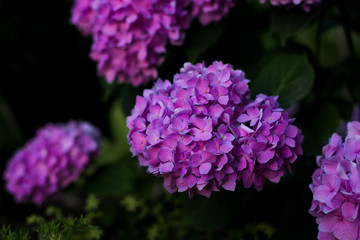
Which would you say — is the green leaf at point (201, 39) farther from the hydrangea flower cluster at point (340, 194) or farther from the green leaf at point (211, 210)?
the hydrangea flower cluster at point (340, 194)

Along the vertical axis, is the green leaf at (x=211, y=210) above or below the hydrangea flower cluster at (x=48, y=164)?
below

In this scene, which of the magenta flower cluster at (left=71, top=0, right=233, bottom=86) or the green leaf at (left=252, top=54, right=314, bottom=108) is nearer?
the green leaf at (left=252, top=54, right=314, bottom=108)

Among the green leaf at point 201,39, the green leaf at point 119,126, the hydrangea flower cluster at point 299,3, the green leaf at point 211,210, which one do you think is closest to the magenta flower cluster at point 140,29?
the green leaf at point 201,39

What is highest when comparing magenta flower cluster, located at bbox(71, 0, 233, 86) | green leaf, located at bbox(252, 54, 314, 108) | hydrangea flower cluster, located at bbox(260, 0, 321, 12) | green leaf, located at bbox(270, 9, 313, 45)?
magenta flower cluster, located at bbox(71, 0, 233, 86)

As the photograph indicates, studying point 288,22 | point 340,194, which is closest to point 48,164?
point 288,22

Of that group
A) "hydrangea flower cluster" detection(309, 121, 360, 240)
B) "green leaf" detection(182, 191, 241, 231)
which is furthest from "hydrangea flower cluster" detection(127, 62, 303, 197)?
"green leaf" detection(182, 191, 241, 231)

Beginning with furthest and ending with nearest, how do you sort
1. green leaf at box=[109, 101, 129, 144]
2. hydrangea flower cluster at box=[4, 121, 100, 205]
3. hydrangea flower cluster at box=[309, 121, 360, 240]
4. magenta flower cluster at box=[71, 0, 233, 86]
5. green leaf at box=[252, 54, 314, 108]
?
green leaf at box=[109, 101, 129, 144], hydrangea flower cluster at box=[4, 121, 100, 205], magenta flower cluster at box=[71, 0, 233, 86], green leaf at box=[252, 54, 314, 108], hydrangea flower cluster at box=[309, 121, 360, 240]

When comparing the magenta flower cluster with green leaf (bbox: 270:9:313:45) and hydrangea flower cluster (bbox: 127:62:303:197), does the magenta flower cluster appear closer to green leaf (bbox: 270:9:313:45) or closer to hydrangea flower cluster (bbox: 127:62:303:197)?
green leaf (bbox: 270:9:313:45)
